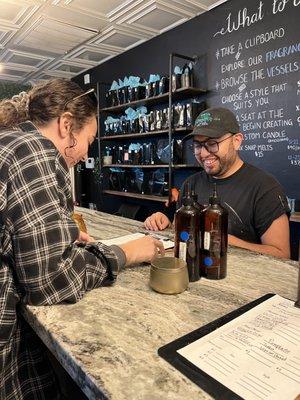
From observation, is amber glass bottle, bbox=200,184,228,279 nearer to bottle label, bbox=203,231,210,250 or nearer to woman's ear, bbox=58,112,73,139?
bottle label, bbox=203,231,210,250

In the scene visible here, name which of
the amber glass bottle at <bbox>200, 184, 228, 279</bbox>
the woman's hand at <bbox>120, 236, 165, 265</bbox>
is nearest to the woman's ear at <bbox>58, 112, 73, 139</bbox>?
the woman's hand at <bbox>120, 236, 165, 265</bbox>

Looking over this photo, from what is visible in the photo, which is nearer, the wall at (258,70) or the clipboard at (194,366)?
the clipboard at (194,366)

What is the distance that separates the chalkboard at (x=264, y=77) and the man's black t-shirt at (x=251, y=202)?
1171mm

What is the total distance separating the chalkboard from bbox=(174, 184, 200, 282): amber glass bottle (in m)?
2.09

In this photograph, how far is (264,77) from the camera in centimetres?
297

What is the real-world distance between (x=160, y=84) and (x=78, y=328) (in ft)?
11.5

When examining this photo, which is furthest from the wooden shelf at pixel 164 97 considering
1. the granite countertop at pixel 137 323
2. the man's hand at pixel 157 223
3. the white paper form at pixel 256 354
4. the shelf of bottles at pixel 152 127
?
the white paper form at pixel 256 354

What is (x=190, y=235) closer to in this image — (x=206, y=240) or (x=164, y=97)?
(x=206, y=240)

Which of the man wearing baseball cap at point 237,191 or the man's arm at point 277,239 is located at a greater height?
the man wearing baseball cap at point 237,191

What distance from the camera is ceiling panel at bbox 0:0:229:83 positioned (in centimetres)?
319

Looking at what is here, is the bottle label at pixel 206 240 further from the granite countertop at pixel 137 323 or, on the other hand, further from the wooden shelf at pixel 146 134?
the wooden shelf at pixel 146 134

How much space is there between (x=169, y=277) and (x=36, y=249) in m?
0.38

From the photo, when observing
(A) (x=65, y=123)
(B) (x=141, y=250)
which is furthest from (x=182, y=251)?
(A) (x=65, y=123)

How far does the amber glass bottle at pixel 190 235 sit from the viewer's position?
3.32 feet
